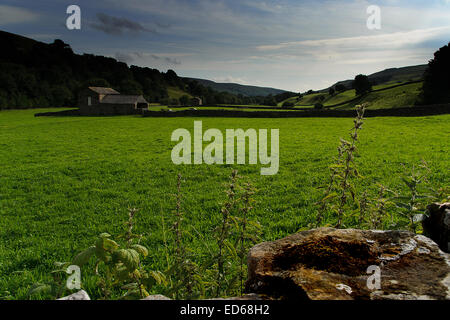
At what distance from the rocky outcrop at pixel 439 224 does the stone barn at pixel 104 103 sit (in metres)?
75.7

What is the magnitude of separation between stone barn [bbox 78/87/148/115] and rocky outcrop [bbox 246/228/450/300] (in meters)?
75.8

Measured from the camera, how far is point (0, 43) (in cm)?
12519

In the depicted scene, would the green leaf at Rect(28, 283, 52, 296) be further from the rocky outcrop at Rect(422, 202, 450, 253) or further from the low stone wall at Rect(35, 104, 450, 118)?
the low stone wall at Rect(35, 104, 450, 118)

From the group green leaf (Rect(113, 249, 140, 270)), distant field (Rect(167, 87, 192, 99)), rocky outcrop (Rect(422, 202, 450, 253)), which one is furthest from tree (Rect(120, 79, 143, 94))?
rocky outcrop (Rect(422, 202, 450, 253))

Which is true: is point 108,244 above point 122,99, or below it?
below

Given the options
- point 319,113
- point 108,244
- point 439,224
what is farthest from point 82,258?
point 319,113

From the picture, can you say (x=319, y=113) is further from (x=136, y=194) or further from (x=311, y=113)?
(x=136, y=194)

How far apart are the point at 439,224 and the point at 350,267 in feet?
3.89

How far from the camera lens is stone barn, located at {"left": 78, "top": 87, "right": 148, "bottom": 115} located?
73562 millimetres

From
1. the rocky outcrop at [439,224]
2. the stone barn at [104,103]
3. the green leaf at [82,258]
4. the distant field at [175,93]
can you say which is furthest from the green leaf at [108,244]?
the distant field at [175,93]

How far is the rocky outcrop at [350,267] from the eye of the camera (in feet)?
5.08

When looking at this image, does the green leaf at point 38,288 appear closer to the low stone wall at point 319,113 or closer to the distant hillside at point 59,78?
the low stone wall at point 319,113

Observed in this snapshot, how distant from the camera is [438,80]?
193ft
